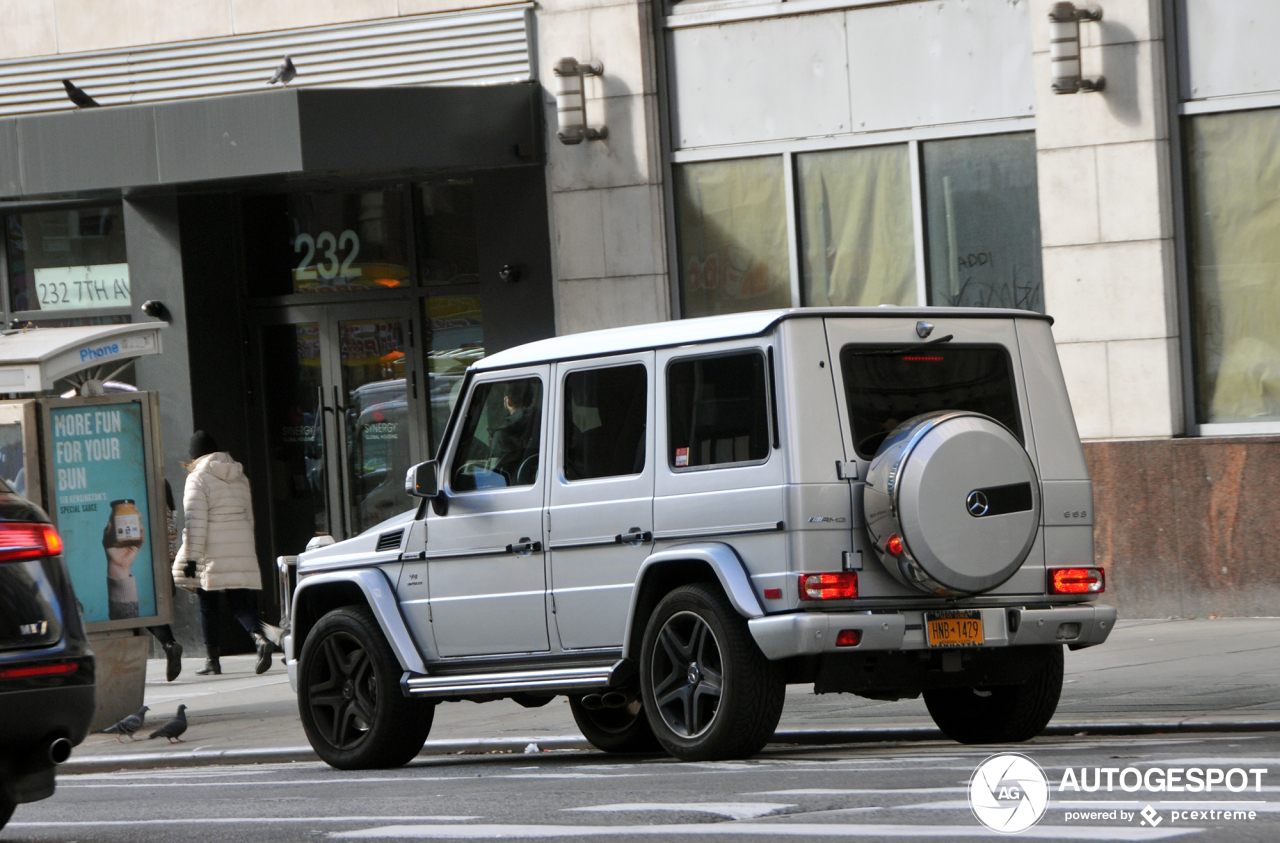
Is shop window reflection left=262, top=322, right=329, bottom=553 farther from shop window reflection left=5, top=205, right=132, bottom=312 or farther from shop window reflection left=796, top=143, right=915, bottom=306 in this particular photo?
shop window reflection left=796, top=143, right=915, bottom=306

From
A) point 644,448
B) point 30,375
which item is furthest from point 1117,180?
point 30,375

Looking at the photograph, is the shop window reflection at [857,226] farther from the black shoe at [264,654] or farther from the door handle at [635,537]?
the door handle at [635,537]

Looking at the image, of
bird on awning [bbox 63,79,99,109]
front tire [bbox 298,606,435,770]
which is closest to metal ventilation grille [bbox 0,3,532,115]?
bird on awning [bbox 63,79,99,109]

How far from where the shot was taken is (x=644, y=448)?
8578mm

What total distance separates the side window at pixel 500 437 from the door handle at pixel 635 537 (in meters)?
0.66

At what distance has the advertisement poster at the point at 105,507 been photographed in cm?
1273

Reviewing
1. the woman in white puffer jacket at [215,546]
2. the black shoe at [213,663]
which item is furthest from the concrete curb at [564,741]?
the woman in white puffer jacket at [215,546]

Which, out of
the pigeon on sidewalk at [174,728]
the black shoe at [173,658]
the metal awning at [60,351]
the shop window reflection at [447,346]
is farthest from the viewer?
the shop window reflection at [447,346]

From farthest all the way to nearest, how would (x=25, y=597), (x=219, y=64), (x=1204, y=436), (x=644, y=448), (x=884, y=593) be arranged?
(x=219, y=64)
(x=1204, y=436)
(x=644, y=448)
(x=884, y=593)
(x=25, y=597)

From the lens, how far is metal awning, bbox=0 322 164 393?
475 inches

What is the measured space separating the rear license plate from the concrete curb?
1.21 meters

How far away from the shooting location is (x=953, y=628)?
809 centimetres

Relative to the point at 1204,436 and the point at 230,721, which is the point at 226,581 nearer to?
the point at 230,721

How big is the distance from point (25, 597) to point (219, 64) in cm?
1175
